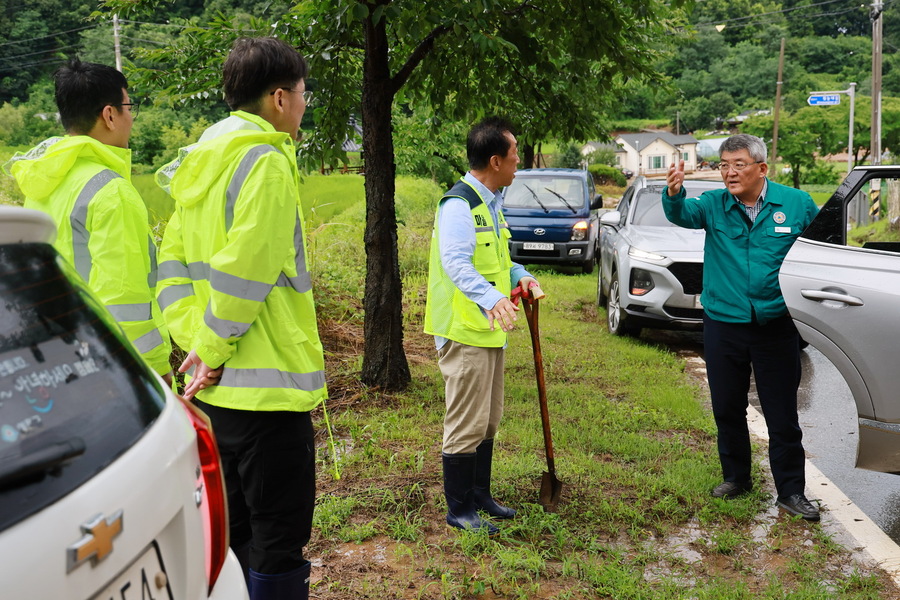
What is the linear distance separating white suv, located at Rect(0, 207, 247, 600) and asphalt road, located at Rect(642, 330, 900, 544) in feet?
12.1

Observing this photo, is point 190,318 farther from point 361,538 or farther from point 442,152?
point 442,152

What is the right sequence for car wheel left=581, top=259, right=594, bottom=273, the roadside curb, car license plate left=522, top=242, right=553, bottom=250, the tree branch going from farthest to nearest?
car wheel left=581, top=259, right=594, bottom=273
car license plate left=522, top=242, right=553, bottom=250
the tree branch
the roadside curb

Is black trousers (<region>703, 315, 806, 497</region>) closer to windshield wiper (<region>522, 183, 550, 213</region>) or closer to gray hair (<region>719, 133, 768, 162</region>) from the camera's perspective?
gray hair (<region>719, 133, 768, 162</region>)

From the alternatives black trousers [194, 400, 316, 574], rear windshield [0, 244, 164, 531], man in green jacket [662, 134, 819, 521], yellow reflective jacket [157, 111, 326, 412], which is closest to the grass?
man in green jacket [662, 134, 819, 521]

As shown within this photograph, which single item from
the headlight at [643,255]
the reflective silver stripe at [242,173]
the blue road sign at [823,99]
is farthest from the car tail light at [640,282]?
the blue road sign at [823,99]

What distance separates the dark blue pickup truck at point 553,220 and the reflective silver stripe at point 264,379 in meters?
11.5

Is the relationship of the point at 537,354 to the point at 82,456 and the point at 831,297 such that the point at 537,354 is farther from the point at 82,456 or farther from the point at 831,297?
the point at 82,456

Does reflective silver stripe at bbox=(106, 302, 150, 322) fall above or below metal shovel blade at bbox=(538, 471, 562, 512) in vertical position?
above

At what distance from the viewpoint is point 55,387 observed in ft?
4.39

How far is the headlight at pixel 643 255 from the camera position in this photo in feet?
26.5

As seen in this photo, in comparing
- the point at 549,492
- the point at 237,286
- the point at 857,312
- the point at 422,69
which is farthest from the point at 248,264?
the point at 422,69

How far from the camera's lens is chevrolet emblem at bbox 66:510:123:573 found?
1.21 meters

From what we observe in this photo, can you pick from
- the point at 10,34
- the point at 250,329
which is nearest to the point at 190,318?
the point at 250,329

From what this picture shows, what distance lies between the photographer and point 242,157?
2410 millimetres
